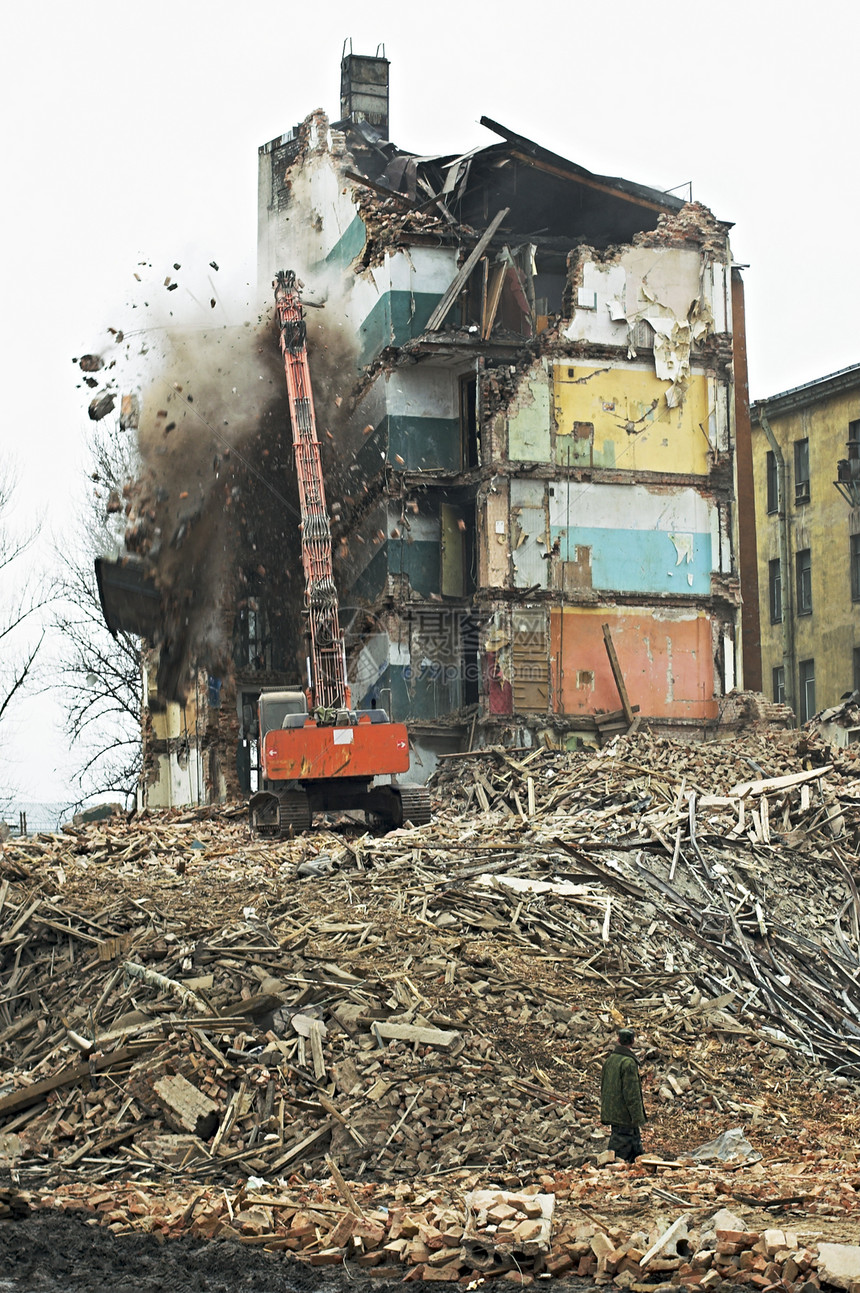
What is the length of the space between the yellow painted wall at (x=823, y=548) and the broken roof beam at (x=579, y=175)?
15860 mm

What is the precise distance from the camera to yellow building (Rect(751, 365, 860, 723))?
44.5 m

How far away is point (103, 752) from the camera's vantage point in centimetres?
4247

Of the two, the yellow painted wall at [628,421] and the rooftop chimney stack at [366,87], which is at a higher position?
the rooftop chimney stack at [366,87]

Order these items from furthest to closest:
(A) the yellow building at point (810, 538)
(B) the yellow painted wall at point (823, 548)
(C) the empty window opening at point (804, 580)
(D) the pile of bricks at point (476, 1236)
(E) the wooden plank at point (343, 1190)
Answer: (C) the empty window opening at point (804, 580) < (B) the yellow painted wall at point (823, 548) < (A) the yellow building at point (810, 538) < (E) the wooden plank at point (343, 1190) < (D) the pile of bricks at point (476, 1236)

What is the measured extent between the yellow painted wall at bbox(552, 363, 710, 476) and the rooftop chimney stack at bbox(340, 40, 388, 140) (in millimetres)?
10728

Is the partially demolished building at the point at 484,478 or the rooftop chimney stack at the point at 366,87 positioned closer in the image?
the partially demolished building at the point at 484,478

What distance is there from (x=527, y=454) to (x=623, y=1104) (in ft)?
65.9

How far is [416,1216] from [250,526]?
71.7 feet

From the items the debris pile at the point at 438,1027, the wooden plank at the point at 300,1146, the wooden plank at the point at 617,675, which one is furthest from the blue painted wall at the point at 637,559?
the wooden plank at the point at 300,1146

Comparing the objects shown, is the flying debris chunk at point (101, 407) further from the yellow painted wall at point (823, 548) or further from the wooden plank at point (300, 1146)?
the yellow painted wall at point (823, 548)

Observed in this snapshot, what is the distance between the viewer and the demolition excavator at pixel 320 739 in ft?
64.6

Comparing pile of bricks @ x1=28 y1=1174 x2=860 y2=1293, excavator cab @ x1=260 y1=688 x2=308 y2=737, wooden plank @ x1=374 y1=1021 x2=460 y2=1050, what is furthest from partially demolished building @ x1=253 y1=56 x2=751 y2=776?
pile of bricks @ x1=28 y1=1174 x2=860 y2=1293

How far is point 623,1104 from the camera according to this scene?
9.94 m

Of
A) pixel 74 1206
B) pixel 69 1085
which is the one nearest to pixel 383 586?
pixel 69 1085
